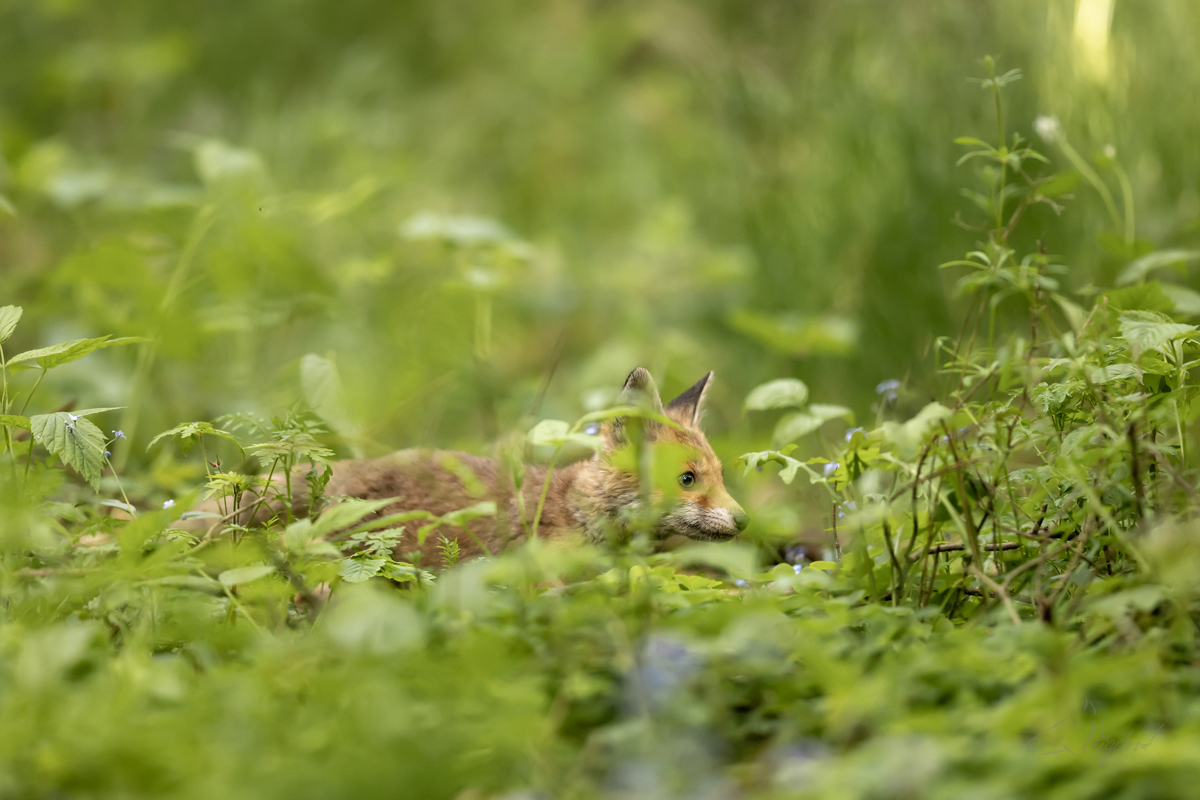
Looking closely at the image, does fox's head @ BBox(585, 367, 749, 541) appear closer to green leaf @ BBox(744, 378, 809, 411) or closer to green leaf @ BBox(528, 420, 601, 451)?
green leaf @ BBox(744, 378, 809, 411)

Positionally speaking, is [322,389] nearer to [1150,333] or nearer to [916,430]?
[916,430]

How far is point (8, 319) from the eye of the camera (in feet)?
8.49

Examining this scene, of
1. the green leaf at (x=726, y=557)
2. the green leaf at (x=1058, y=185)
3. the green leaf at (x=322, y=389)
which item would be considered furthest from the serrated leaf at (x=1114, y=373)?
the green leaf at (x=322, y=389)

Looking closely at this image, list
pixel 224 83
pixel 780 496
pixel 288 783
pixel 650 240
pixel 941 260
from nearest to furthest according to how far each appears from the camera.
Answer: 1. pixel 288 783
2. pixel 780 496
3. pixel 941 260
4. pixel 650 240
5. pixel 224 83

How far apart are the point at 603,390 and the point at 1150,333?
286 centimetres

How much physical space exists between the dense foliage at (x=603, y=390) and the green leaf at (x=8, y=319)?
11cm

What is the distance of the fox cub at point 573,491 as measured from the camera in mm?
3650

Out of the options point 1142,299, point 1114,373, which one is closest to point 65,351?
point 1114,373

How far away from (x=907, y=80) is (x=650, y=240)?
247cm

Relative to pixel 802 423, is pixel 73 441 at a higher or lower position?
lower

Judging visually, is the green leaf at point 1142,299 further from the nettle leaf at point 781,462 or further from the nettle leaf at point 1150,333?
the nettle leaf at point 781,462

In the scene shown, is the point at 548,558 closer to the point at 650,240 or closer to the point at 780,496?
the point at 780,496

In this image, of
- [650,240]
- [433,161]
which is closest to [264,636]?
[650,240]

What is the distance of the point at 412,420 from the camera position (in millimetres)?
5281
